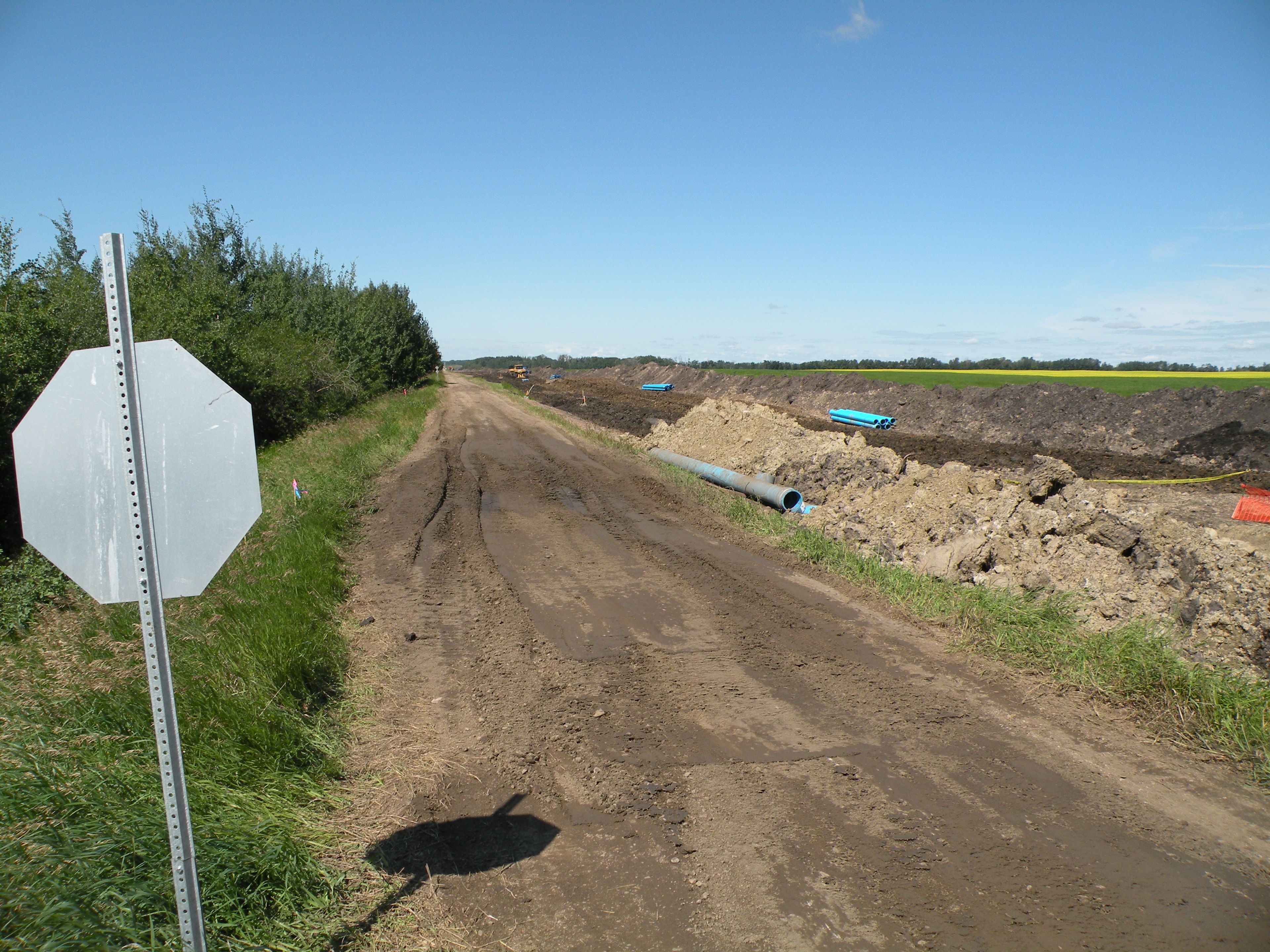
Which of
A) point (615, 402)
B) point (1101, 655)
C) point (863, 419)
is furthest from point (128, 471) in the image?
point (615, 402)

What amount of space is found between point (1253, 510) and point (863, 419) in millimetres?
21393

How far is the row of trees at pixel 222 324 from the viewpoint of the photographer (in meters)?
11.6

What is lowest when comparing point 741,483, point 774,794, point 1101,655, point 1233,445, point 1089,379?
point 774,794

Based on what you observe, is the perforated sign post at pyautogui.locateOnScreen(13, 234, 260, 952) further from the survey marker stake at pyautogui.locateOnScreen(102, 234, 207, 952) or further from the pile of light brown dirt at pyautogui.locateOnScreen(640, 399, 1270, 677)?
the pile of light brown dirt at pyautogui.locateOnScreen(640, 399, 1270, 677)

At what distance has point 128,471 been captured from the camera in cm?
239

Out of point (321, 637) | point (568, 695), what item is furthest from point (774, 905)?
point (321, 637)

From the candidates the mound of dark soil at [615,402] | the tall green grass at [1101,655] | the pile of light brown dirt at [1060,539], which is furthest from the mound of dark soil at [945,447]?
the tall green grass at [1101,655]

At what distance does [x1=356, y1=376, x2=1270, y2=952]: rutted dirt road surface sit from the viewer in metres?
3.54

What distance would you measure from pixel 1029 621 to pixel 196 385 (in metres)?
7.58

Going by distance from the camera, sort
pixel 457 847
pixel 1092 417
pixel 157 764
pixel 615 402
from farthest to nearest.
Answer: pixel 615 402, pixel 1092 417, pixel 157 764, pixel 457 847

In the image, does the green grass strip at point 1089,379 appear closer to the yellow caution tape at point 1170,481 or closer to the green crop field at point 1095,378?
the green crop field at point 1095,378

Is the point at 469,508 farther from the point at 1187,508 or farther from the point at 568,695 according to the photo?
the point at 1187,508

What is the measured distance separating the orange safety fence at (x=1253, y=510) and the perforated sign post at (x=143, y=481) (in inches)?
657

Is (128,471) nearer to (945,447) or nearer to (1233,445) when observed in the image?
(945,447)
